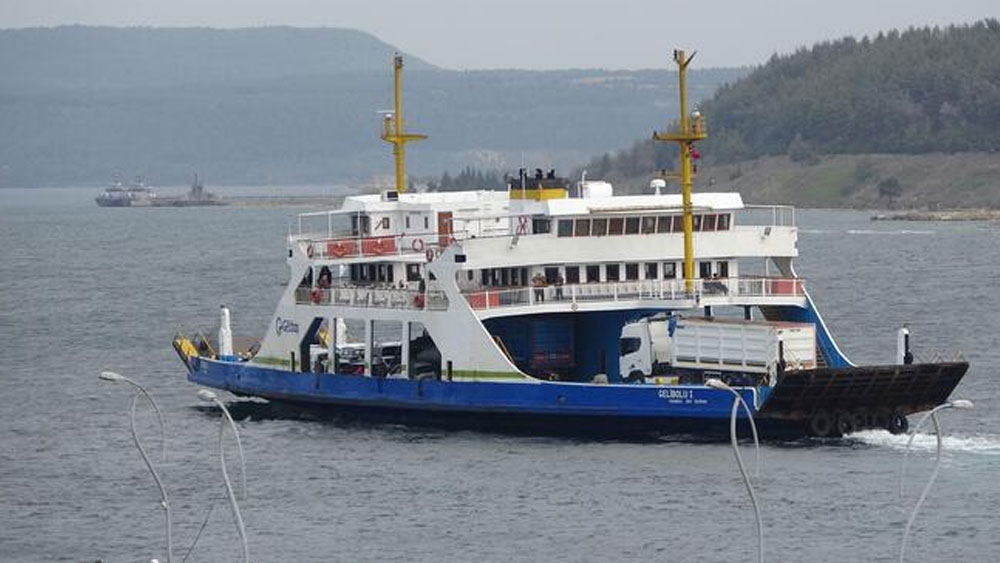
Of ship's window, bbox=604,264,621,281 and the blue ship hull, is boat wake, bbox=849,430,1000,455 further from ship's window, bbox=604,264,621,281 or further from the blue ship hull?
ship's window, bbox=604,264,621,281

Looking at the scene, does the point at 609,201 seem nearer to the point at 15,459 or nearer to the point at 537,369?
the point at 537,369

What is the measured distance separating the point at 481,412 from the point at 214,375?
972cm

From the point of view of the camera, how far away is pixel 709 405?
57.2 meters

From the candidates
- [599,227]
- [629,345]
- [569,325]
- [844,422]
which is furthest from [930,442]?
[569,325]

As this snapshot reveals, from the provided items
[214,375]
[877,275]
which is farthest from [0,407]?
[877,275]

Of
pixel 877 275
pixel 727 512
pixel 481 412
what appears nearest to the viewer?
pixel 727 512

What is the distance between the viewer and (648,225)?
62.8m

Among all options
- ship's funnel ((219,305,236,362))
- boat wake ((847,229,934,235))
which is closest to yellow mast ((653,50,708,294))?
ship's funnel ((219,305,236,362))

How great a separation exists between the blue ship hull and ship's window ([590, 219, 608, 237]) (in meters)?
4.60

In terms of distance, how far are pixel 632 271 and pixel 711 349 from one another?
4.18 metres

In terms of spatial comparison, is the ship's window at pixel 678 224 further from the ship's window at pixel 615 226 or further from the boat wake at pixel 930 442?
the boat wake at pixel 930 442

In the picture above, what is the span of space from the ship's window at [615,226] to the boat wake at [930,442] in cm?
743

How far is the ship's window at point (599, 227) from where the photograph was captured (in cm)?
6234

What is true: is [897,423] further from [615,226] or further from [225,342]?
[225,342]
